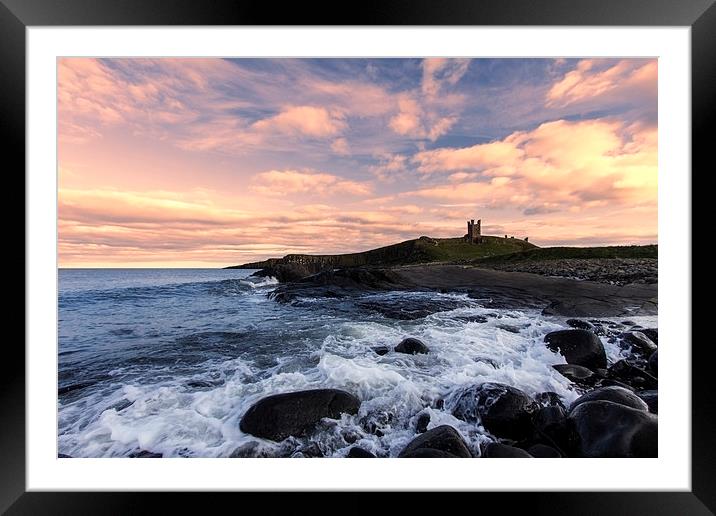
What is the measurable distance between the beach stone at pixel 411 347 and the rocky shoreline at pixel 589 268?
4.26 metres

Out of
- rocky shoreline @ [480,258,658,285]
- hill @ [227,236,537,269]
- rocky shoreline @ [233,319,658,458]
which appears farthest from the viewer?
hill @ [227,236,537,269]

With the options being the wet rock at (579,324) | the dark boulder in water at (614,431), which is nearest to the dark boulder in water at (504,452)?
the dark boulder in water at (614,431)

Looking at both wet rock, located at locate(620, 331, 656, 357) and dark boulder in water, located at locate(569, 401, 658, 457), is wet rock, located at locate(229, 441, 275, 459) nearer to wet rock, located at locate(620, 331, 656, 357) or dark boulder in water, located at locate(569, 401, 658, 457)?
dark boulder in water, located at locate(569, 401, 658, 457)

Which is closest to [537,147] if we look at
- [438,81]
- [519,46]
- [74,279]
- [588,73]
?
[588,73]

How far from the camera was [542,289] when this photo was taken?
7.89 m

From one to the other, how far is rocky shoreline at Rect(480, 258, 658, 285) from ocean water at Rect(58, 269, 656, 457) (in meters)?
1.12

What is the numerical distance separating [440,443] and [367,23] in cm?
389

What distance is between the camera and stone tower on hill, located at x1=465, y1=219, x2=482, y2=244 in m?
5.09

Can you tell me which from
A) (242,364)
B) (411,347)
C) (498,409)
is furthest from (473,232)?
(242,364)

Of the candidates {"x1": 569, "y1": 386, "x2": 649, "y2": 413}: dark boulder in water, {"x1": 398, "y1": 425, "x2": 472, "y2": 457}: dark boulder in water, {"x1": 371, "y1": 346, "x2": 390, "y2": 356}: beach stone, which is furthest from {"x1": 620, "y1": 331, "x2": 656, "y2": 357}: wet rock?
{"x1": 371, "y1": 346, "x2": 390, "y2": 356}: beach stone

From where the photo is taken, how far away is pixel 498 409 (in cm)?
318

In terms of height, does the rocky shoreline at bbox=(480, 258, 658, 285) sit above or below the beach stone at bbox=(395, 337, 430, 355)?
above
